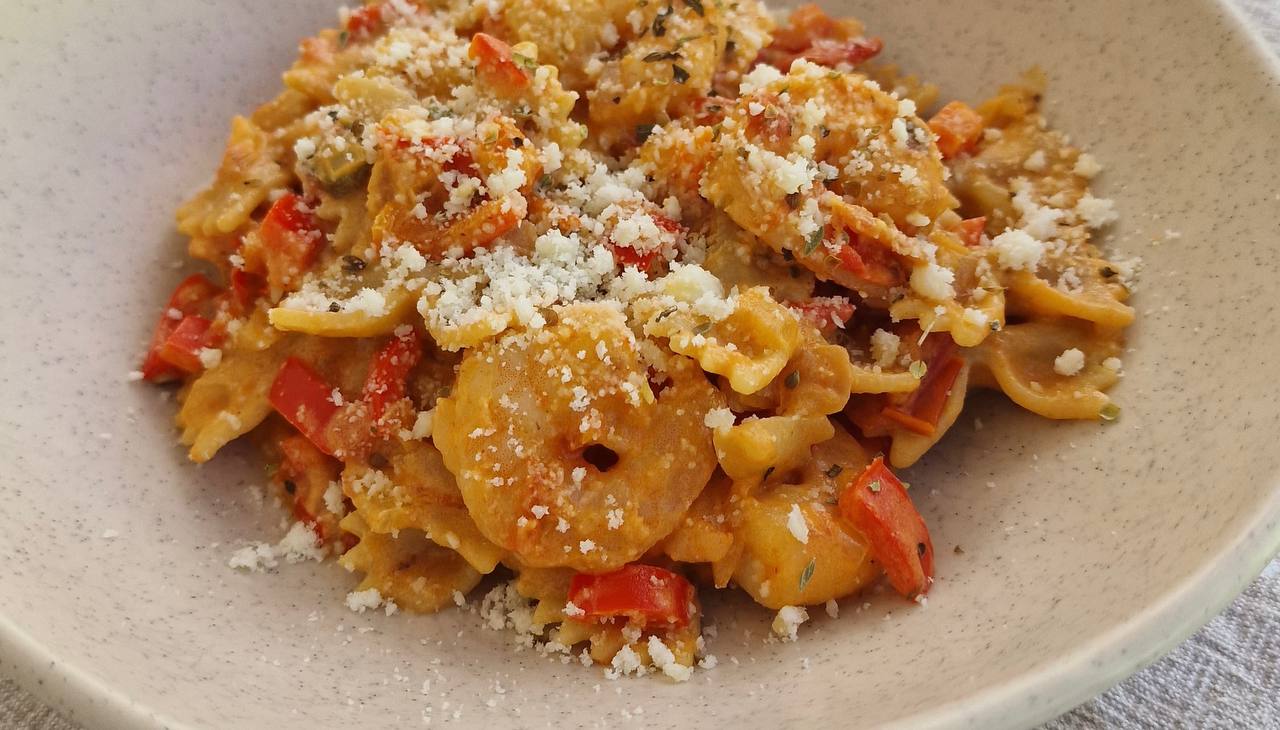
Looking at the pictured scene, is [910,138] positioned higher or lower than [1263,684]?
higher

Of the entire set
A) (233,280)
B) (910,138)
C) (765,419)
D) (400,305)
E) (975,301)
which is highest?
(910,138)

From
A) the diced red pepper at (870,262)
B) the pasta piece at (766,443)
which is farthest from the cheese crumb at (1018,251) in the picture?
the pasta piece at (766,443)

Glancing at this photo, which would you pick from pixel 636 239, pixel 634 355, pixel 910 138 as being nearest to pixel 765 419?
pixel 634 355

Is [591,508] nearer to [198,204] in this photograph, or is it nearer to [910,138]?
[910,138]

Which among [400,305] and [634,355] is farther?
[400,305]

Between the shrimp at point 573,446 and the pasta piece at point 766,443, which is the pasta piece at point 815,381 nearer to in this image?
the pasta piece at point 766,443

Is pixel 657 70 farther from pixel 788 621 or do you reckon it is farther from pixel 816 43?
pixel 788 621

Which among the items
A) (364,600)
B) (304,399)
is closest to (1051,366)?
(364,600)
